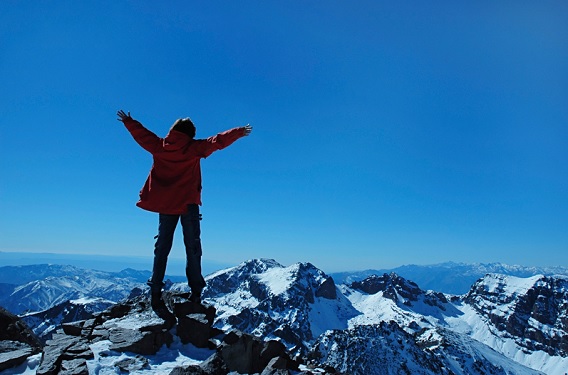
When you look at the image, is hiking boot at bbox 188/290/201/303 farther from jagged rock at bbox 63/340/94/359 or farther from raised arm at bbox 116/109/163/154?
raised arm at bbox 116/109/163/154

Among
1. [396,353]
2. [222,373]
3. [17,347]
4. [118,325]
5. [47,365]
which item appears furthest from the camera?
[396,353]

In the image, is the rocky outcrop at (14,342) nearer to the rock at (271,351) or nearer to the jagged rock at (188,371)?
the jagged rock at (188,371)

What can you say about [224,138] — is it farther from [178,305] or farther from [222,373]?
[222,373]

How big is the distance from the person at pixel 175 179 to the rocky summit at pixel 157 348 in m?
1.51

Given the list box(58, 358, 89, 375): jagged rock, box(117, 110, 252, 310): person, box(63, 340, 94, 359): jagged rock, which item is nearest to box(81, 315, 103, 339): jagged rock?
A: box(63, 340, 94, 359): jagged rock

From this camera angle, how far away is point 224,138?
1118 centimetres

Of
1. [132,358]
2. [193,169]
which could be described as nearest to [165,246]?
[193,169]

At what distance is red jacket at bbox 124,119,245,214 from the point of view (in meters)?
11.2

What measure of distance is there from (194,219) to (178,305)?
278 centimetres

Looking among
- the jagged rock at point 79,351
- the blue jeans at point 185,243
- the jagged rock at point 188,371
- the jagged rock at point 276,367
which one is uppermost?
the blue jeans at point 185,243

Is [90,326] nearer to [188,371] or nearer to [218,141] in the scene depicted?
[188,371]

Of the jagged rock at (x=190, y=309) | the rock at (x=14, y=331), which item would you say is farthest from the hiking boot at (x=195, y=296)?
the rock at (x=14, y=331)

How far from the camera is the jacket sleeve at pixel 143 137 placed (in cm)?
1126

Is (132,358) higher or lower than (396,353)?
A: higher
